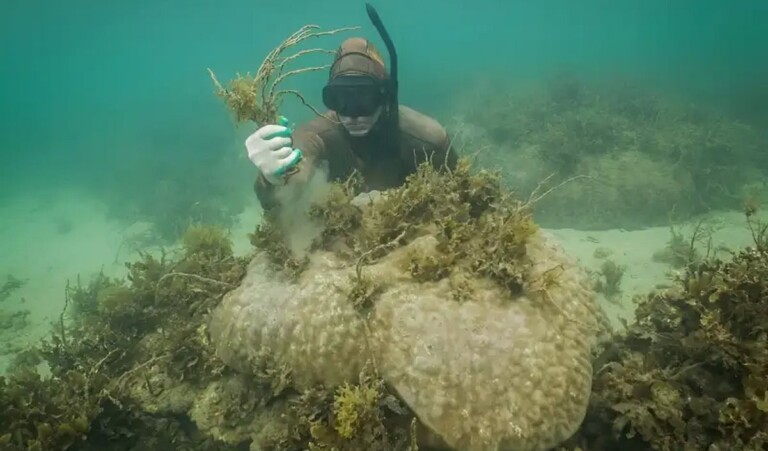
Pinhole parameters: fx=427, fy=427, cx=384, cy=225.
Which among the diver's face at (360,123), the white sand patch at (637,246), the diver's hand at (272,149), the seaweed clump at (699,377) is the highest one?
the diver's hand at (272,149)

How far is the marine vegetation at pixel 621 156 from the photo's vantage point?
1144 cm

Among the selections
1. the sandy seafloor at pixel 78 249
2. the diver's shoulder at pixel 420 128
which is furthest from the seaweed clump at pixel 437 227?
the sandy seafloor at pixel 78 249

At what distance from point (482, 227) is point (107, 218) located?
19.5 m

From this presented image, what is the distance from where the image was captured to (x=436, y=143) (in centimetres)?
552

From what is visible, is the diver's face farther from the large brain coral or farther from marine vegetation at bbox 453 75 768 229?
marine vegetation at bbox 453 75 768 229

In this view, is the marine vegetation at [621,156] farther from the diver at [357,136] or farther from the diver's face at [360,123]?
the diver's face at [360,123]

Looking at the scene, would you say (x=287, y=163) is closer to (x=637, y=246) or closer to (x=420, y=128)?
(x=420, y=128)

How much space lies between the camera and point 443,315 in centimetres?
306

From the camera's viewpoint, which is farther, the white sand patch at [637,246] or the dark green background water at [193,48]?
the dark green background water at [193,48]

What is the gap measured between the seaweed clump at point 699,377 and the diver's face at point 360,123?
3.26 m

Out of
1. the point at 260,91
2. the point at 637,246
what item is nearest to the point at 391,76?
the point at 260,91

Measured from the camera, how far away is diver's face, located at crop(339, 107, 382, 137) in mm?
4723

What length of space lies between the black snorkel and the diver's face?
164 millimetres

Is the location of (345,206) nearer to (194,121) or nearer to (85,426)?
(85,426)
